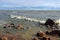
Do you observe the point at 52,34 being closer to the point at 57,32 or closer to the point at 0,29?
the point at 57,32

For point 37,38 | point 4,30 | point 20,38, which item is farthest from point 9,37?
point 4,30

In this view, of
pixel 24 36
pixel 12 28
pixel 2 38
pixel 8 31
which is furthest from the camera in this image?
pixel 12 28

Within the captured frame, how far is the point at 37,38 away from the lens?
22.1 metres

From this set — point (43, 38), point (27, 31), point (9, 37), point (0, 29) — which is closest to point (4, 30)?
point (0, 29)

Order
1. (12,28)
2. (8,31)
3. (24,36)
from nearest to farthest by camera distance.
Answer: (24,36) → (8,31) → (12,28)

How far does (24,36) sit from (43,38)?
2386 mm

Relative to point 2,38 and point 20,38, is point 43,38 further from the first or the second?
point 2,38

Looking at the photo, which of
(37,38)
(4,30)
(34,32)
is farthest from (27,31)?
(37,38)

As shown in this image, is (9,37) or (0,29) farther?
(0,29)

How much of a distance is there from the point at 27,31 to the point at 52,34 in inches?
117

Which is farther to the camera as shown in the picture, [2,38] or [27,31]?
[27,31]

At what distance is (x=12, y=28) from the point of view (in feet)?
90.4

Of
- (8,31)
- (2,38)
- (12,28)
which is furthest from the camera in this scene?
(12,28)

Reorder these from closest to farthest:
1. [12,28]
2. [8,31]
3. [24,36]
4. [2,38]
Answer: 1. [2,38]
2. [24,36]
3. [8,31]
4. [12,28]
